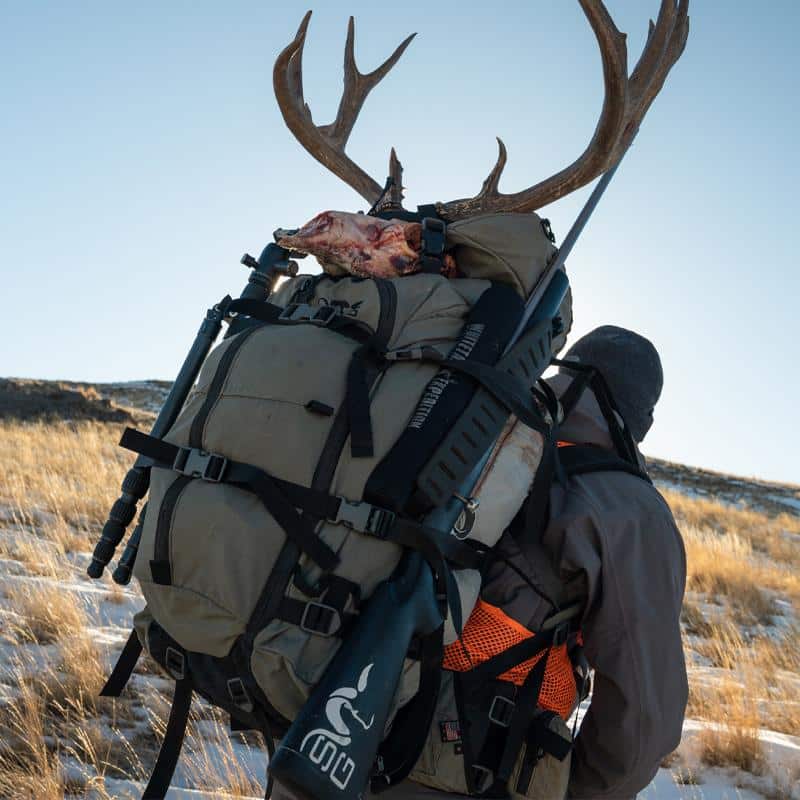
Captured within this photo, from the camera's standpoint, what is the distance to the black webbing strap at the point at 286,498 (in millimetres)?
1683

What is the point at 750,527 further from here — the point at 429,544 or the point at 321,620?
the point at 321,620

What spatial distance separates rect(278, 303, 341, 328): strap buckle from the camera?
6.31ft

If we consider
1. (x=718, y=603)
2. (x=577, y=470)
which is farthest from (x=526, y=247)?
(x=718, y=603)

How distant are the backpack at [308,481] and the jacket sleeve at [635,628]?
11.6 inches

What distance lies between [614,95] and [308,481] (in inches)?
90.8

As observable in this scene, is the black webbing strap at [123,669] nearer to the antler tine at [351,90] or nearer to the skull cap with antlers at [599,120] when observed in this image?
the skull cap with antlers at [599,120]

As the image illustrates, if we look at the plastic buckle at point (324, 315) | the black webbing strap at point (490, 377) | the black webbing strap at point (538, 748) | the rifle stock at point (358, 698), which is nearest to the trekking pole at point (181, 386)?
the plastic buckle at point (324, 315)

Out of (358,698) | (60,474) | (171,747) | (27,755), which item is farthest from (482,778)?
(60,474)

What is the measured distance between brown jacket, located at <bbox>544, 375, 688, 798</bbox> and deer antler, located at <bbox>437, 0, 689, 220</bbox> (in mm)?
1499

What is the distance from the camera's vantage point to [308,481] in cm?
174

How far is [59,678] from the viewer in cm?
392

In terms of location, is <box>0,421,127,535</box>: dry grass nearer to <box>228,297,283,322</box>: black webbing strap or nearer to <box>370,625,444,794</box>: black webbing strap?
<box>228,297,283,322</box>: black webbing strap

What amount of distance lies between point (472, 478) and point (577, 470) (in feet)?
1.37

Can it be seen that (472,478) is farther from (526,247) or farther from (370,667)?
(526,247)
